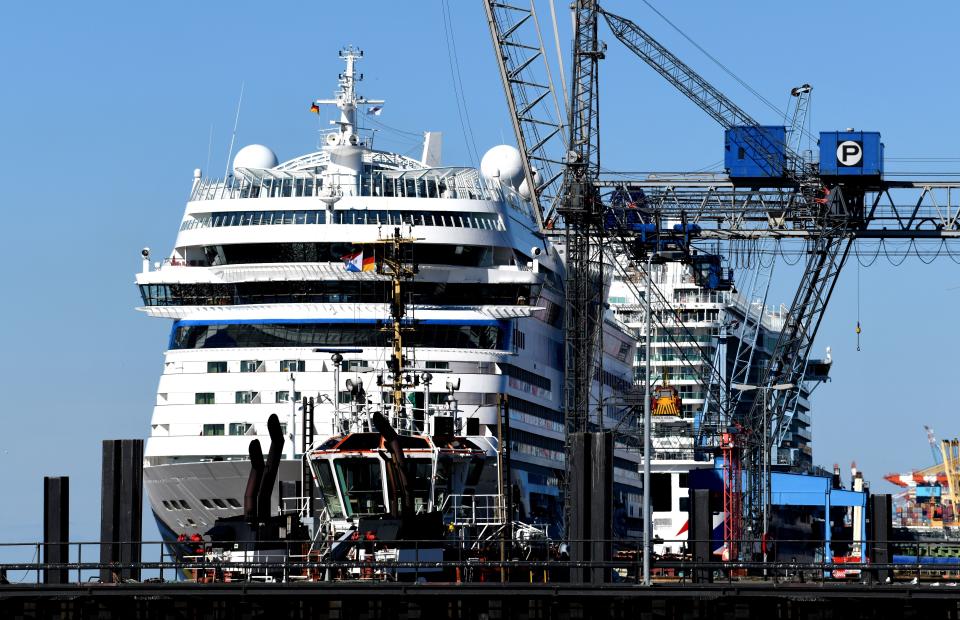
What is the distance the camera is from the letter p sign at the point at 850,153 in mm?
77625

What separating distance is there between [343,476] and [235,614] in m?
12.6

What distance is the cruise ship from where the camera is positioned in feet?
247

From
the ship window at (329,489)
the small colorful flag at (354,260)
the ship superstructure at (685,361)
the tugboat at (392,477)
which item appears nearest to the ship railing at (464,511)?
the tugboat at (392,477)

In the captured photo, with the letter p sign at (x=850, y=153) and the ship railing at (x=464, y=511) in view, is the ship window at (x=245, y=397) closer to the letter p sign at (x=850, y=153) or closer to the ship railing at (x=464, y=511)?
the ship railing at (x=464, y=511)

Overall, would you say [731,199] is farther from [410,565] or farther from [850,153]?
[410,565]

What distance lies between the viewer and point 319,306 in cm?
7806

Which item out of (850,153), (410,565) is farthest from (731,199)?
(410,565)

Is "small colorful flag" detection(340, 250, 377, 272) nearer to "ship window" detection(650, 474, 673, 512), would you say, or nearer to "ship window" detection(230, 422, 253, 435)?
"ship window" detection(230, 422, 253, 435)

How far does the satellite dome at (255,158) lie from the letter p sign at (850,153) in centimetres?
2521

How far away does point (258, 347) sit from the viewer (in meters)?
77.1

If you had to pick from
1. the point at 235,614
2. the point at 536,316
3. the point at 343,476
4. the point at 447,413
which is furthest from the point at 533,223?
the point at 235,614

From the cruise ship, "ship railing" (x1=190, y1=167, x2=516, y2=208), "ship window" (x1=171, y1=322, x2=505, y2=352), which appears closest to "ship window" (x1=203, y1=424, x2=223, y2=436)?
the cruise ship

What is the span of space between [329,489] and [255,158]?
36041mm

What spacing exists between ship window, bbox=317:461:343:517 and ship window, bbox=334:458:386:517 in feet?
1.56
